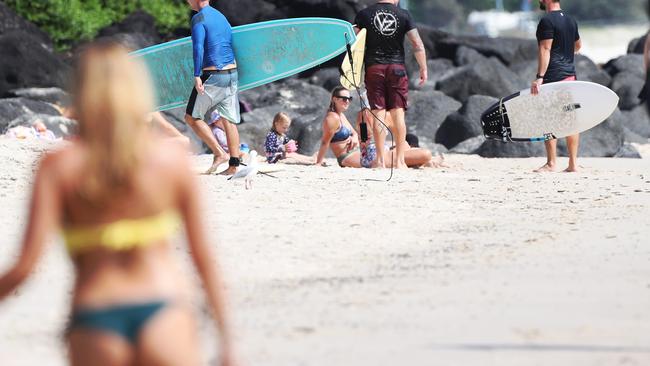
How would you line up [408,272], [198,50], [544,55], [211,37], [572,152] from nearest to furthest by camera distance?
[408,272] → [198,50] → [211,37] → [544,55] → [572,152]

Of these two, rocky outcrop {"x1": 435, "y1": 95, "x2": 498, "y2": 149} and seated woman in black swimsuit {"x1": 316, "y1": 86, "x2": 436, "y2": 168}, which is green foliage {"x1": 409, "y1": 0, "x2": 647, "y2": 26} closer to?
rocky outcrop {"x1": 435, "y1": 95, "x2": 498, "y2": 149}

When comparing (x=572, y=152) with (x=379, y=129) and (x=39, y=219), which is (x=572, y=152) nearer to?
(x=379, y=129)

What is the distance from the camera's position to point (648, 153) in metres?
17.9

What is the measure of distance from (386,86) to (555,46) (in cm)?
156

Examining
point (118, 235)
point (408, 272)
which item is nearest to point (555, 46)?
point (408, 272)

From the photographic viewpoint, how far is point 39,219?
10.4 feet

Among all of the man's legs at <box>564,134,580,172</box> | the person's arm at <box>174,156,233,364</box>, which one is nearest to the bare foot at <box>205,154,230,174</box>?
the man's legs at <box>564,134,580,172</box>

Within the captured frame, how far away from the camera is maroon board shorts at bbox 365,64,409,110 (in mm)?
11758

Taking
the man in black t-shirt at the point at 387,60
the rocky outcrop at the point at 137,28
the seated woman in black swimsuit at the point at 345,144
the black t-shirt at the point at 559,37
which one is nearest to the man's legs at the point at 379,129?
the man in black t-shirt at the point at 387,60

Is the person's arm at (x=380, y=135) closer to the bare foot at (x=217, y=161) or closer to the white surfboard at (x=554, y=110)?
the bare foot at (x=217, y=161)

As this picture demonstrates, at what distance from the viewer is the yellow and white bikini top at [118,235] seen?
126 inches

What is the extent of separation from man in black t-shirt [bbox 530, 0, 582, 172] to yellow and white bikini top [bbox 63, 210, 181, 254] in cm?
911

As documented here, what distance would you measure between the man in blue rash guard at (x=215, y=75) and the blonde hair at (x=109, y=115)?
25.1 ft

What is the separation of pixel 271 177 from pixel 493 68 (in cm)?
1535
